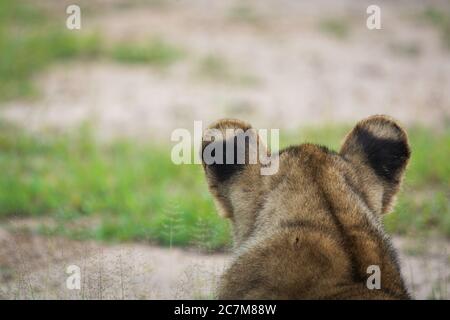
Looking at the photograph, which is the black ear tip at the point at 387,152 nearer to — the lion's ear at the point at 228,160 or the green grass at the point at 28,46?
the lion's ear at the point at 228,160

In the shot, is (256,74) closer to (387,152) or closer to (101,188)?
(101,188)

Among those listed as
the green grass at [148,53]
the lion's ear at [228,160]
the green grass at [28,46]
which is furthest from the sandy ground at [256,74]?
the lion's ear at [228,160]

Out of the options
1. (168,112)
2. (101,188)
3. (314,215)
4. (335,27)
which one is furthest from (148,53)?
(314,215)

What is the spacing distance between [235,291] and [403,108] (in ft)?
23.3

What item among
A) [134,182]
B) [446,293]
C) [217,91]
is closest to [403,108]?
[217,91]

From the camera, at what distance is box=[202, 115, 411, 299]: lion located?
2727mm

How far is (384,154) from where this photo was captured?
3.38 m

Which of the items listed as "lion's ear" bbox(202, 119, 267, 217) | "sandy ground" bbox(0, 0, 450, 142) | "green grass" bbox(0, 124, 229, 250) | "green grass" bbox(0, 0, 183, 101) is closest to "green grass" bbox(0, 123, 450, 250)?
"green grass" bbox(0, 124, 229, 250)

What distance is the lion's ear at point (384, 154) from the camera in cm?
338

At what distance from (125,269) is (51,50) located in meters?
7.50
